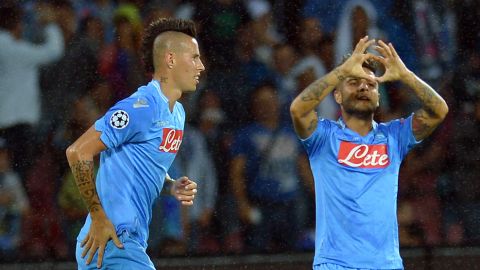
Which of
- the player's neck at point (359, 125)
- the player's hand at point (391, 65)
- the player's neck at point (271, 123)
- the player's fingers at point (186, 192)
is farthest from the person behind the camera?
the player's neck at point (271, 123)

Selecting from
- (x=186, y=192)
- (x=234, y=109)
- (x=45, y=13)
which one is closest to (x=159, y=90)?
(x=186, y=192)

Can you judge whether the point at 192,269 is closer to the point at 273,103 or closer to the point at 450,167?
the point at 273,103

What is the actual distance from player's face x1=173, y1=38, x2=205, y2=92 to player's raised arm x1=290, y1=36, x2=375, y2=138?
514mm

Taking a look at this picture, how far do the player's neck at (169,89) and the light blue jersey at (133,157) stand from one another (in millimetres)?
81

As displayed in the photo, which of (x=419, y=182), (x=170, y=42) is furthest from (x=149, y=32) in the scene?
(x=419, y=182)

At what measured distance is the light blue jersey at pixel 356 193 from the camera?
426cm

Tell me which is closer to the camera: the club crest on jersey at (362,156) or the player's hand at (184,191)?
the club crest on jersey at (362,156)

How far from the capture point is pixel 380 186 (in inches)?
171

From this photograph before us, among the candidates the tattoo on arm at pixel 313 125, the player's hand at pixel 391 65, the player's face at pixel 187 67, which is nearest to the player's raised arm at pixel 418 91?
the player's hand at pixel 391 65

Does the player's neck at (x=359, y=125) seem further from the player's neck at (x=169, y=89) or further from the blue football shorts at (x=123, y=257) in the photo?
the blue football shorts at (x=123, y=257)

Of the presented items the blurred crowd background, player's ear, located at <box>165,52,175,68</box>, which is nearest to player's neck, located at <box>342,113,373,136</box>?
player's ear, located at <box>165,52,175,68</box>

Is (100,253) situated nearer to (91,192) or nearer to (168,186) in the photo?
(91,192)

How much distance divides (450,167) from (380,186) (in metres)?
2.76

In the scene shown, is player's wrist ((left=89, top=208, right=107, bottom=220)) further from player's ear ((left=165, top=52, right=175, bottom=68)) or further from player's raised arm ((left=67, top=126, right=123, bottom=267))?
player's ear ((left=165, top=52, right=175, bottom=68))
